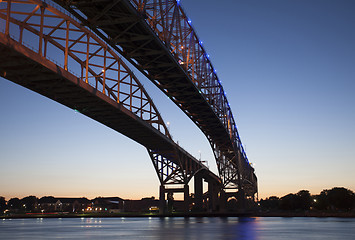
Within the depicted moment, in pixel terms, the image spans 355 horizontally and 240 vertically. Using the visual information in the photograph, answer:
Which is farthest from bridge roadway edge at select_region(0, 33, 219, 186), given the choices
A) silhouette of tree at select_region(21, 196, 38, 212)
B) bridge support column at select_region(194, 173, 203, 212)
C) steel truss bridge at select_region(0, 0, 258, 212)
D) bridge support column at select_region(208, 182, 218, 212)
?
silhouette of tree at select_region(21, 196, 38, 212)

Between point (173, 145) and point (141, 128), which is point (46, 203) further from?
point (141, 128)

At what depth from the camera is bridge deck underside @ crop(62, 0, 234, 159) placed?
88.3 feet

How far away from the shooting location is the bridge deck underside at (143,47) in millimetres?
26922

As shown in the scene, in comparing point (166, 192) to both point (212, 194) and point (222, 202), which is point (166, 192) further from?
point (212, 194)

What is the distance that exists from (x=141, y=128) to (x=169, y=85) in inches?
420

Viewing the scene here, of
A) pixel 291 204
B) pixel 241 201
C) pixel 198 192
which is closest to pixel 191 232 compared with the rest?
pixel 241 201

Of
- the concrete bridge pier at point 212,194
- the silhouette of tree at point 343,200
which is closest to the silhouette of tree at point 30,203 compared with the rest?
the concrete bridge pier at point 212,194

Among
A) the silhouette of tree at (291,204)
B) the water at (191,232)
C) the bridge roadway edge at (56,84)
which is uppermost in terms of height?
the bridge roadway edge at (56,84)

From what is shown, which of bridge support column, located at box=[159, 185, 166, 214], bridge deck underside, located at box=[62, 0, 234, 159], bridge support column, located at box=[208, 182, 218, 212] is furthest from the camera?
bridge support column, located at box=[208, 182, 218, 212]

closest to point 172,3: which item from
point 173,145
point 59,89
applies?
point 59,89

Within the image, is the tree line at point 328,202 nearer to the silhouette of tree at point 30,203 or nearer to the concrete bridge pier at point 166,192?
the concrete bridge pier at point 166,192

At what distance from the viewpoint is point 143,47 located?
32625 mm

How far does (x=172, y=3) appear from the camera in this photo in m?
36.9

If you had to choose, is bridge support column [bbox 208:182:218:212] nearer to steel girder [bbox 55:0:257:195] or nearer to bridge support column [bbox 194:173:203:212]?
bridge support column [bbox 194:173:203:212]
